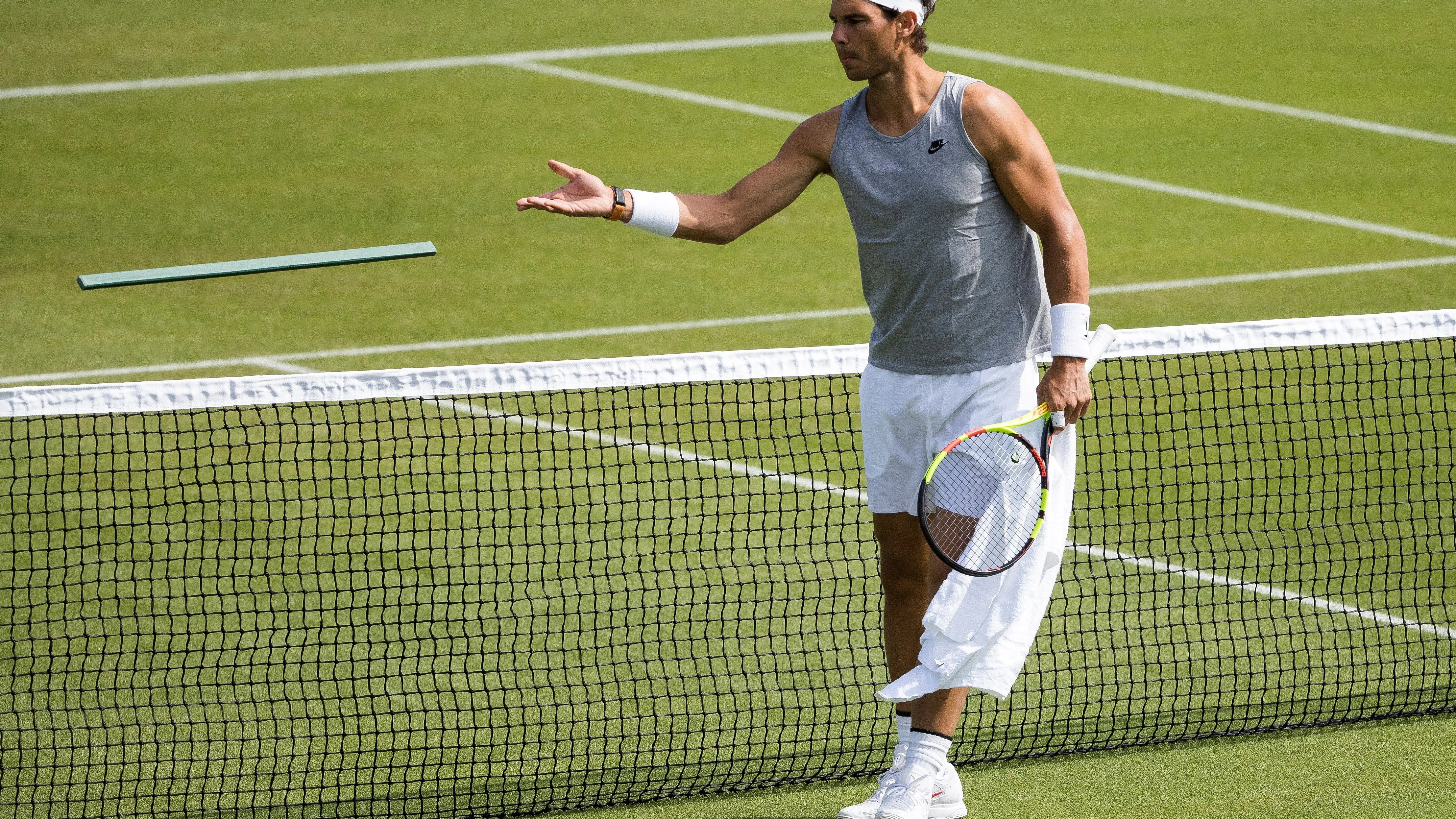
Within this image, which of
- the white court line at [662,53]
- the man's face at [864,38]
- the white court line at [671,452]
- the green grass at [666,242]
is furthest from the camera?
the white court line at [662,53]

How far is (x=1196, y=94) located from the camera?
18.1m

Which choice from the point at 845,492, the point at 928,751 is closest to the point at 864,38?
the point at 928,751

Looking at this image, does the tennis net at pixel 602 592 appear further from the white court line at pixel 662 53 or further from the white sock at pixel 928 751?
the white court line at pixel 662 53

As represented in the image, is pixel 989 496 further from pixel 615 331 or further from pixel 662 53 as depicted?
pixel 662 53

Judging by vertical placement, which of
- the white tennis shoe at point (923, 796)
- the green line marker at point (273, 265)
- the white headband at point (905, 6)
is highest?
the white headband at point (905, 6)

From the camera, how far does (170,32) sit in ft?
63.9

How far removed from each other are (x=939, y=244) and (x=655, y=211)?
0.91 metres

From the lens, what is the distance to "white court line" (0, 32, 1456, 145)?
17.5m

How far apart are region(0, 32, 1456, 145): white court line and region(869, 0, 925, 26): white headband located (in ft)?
42.4

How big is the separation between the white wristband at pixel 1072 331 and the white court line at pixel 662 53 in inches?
506

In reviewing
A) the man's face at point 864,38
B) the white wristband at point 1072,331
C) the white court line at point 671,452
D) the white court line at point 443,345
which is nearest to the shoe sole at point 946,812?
the white wristband at point 1072,331

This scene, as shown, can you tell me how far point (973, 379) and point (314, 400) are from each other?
228 centimetres

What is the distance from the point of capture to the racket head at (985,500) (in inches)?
202

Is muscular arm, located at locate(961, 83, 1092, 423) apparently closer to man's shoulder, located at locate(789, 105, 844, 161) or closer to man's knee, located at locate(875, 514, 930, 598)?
man's shoulder, located at locate(789, 105, 844, 161)
